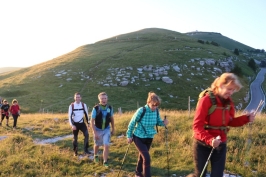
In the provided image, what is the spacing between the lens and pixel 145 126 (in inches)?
259

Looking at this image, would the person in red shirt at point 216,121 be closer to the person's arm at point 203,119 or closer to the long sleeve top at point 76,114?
the person's arm at point 203,119

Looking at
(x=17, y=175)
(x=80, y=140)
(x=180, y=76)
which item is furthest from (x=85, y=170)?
(x=180, y=76)

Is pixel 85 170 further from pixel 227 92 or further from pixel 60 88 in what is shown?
pixel 60 88

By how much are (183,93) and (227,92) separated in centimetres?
4485

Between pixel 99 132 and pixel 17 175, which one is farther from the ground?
pixel 99 132

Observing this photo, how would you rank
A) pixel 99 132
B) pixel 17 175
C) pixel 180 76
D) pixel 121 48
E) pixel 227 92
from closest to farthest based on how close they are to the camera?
pixel 227 92, pixel 17 175, pixel 99 132, pixel 180 76, pixel 121 48

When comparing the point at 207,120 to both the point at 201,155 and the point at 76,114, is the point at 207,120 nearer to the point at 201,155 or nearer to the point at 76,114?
the point at 201,155

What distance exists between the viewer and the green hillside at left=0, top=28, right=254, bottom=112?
144 ft

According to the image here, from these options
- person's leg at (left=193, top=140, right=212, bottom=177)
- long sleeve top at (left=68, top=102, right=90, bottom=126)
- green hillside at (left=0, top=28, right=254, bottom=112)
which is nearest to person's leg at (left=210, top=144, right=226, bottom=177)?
person's leg at (left=193, top=140, right=212, bottom=177)

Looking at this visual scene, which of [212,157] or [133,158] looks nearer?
[212,157]

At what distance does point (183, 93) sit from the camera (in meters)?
48.3

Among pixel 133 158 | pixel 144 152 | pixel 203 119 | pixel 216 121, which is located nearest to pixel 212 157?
pixel 216 121

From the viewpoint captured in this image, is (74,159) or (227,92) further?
(74,159)

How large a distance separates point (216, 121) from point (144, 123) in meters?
2.50
